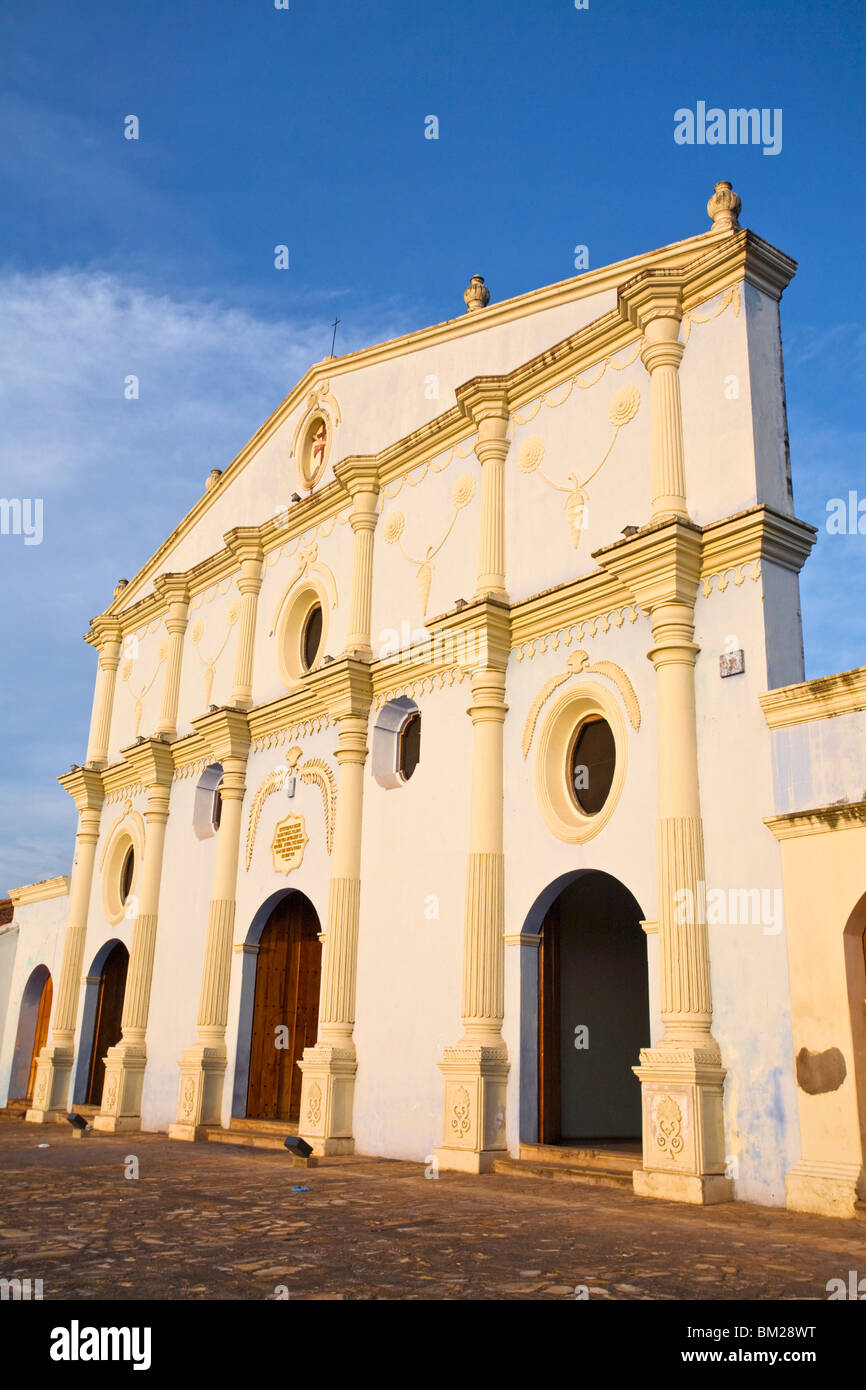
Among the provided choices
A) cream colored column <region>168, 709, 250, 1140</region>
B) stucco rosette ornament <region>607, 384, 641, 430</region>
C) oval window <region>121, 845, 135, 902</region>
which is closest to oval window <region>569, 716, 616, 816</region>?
stucco rosette ornament <region>607, 384, 641, 430</region>

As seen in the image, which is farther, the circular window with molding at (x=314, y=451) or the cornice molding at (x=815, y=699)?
the circular window with molding at (x=314, y=451)

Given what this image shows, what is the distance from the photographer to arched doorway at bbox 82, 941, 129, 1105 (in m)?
19.5

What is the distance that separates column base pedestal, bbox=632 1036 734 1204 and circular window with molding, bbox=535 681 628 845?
257 centimetres

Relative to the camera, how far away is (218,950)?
52.4 feet

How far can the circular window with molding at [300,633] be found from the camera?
16531mm

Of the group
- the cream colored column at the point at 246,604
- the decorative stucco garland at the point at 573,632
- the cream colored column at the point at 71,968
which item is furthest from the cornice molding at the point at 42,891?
the decorative stucco garland at the point at 573,632

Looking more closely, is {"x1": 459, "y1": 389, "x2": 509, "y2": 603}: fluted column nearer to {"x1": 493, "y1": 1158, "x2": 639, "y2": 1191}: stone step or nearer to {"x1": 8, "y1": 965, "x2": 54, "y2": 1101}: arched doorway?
{"x1": 493, "y1": 1158, "x2": 639, "y2": 1191}: stone step

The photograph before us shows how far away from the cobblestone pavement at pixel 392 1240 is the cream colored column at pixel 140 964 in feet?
21.9

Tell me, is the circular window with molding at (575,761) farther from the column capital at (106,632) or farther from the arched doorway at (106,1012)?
the column capital at (106,632)

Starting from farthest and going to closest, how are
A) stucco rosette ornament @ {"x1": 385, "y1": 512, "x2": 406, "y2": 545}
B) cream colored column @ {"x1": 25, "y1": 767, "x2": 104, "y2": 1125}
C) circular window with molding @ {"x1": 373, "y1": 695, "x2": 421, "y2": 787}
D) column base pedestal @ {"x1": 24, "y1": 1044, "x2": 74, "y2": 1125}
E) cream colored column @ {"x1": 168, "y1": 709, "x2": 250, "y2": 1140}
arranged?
1. cream colored column @ {"x1": 25, "y1": 767, "x2": 104, "y2": 1125}
2. column base pedestal @ {"x1": 24, "y1": 1044, "x2": 74, "y2": 1125}
3. cream colored column @ {"x1": 168, "y1": 709, "x2": 250, "y2": 1140}
4. stucco rosette ornament @ {"x1": 385, "y1": 512, "x2": 406, "y2": 545}
5. circular window with molding @ {"x1": 373, "y1": 695, "x2": 421, "y2": 787}

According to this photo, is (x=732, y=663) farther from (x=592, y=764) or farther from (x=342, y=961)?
(x=342, y=961)

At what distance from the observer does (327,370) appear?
16.8 meters

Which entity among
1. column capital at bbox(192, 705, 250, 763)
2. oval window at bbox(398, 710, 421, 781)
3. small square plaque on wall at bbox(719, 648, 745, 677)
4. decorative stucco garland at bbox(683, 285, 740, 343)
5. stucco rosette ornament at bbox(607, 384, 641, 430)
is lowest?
small square plaque on wall at bbox(719, 648, 745, 677)
